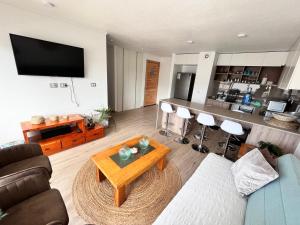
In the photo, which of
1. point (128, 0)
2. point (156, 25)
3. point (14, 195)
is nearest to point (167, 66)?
point (156, 25)

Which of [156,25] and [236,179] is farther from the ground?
[156,25]

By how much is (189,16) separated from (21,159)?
295cm

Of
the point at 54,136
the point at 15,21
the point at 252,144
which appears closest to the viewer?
the point at 15,21

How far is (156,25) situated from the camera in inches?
Answer: 92.0

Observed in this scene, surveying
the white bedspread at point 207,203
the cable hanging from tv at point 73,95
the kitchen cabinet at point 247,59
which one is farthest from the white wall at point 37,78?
the kitchen cabinet at point 247,59

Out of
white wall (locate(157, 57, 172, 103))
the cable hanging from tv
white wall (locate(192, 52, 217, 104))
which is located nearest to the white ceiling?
the cable hanging from tv

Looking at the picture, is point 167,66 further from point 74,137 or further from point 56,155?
point 56,155

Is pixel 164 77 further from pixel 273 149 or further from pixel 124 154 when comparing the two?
pixel 124 154

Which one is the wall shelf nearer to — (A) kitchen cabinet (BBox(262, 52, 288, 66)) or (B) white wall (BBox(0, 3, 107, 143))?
(A) kitchen cabinet (BBox(262, 52, 288, 66))

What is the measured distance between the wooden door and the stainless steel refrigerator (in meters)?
1.23

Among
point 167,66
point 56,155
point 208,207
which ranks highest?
point 167,66

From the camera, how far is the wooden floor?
1.76 meters

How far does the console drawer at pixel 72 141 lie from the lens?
2.52m

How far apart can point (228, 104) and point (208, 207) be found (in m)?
3.87
